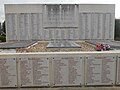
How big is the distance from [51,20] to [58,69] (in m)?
15.8

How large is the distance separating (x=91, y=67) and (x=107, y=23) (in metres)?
16.8

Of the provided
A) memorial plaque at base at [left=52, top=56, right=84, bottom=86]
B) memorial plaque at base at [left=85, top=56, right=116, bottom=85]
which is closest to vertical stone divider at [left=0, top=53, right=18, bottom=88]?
memorial plaque at base at [left=52, top=56, right=84, bottom=86]

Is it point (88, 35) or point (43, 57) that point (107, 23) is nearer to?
point (88, 35)

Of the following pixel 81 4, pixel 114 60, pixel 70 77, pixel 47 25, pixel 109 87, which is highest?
pixel 81 4

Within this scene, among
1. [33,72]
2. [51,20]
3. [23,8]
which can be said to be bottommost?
[33,72]

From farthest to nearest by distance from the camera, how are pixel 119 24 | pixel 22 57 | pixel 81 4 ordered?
pixel 119 24
pixel 81 4
pixel 22 57

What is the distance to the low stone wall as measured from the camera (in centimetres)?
382

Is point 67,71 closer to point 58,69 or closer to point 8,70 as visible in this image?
point 58,69

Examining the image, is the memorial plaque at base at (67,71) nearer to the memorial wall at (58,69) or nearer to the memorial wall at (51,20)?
the memorial wall at (58,69)

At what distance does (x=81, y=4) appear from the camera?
62.9 feet

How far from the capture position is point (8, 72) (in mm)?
3826

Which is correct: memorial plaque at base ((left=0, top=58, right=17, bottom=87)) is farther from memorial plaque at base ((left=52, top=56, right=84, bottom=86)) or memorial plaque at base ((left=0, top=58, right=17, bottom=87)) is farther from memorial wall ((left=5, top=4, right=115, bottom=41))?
memorial wall ((left=5, top=4, right=115, bottom=41))

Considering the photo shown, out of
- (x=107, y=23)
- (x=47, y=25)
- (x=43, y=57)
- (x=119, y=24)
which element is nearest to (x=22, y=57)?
(x=43, y=57)

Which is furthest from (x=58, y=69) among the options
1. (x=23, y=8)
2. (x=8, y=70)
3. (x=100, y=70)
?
(x=23, y=8)
